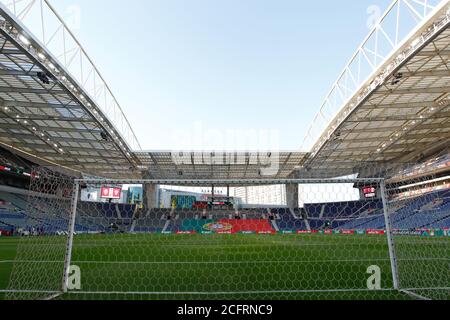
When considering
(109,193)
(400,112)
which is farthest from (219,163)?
(400,112)

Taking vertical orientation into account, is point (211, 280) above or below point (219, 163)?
below

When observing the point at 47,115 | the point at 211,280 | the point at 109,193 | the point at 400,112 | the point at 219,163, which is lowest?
the point at 211,280

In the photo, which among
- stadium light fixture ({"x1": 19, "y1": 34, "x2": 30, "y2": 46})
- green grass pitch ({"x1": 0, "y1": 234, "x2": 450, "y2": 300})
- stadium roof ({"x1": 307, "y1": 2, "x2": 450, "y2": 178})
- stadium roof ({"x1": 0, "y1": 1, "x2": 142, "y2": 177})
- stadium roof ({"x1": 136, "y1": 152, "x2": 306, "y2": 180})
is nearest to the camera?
green grass pitch ({"x1": 0, "y1": 234, "x2": 450, "y2": 300})

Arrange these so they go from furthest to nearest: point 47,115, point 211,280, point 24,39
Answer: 1. point 47,115
2. point 24,39
3. point 211,280

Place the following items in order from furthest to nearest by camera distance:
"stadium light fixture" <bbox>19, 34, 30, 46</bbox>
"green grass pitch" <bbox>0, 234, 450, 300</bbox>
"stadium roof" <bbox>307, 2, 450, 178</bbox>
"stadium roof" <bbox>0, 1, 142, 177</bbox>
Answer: "stadium roof" <bbox>307, 2, 450, 178</bbox>
"stadium roof" <bbox>0, 1, 142, 177</bbox>
"stadium light fixture" <bbox>19, 34, 30, 46</bbox>
"green grass pitch" <bbox>0, 234, 450, 300</bbox>

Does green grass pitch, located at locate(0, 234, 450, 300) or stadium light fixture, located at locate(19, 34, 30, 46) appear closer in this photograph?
green grass pitch, located at locate(0, 234, 450, 300)

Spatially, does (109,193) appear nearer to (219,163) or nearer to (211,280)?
(219,163)

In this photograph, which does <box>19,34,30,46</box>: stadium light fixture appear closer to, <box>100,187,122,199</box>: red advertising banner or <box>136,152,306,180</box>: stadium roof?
<box>136,152,306,180</box>: stadium roof

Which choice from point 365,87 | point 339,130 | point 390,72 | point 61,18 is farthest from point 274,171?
point 61,18

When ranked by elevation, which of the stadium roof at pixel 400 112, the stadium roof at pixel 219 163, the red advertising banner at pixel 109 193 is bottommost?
the red advertising banner at pixel 109 193

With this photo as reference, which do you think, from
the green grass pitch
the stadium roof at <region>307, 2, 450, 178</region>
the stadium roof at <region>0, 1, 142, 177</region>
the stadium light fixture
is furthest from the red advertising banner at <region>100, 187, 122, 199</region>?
the green grass pitch

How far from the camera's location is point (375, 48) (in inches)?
742

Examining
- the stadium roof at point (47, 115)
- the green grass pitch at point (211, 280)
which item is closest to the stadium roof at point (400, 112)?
the green grass pitch at point (211, 280)

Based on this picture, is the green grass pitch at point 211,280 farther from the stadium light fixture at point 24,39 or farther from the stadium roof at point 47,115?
the stadium light fixture at point 24,39
